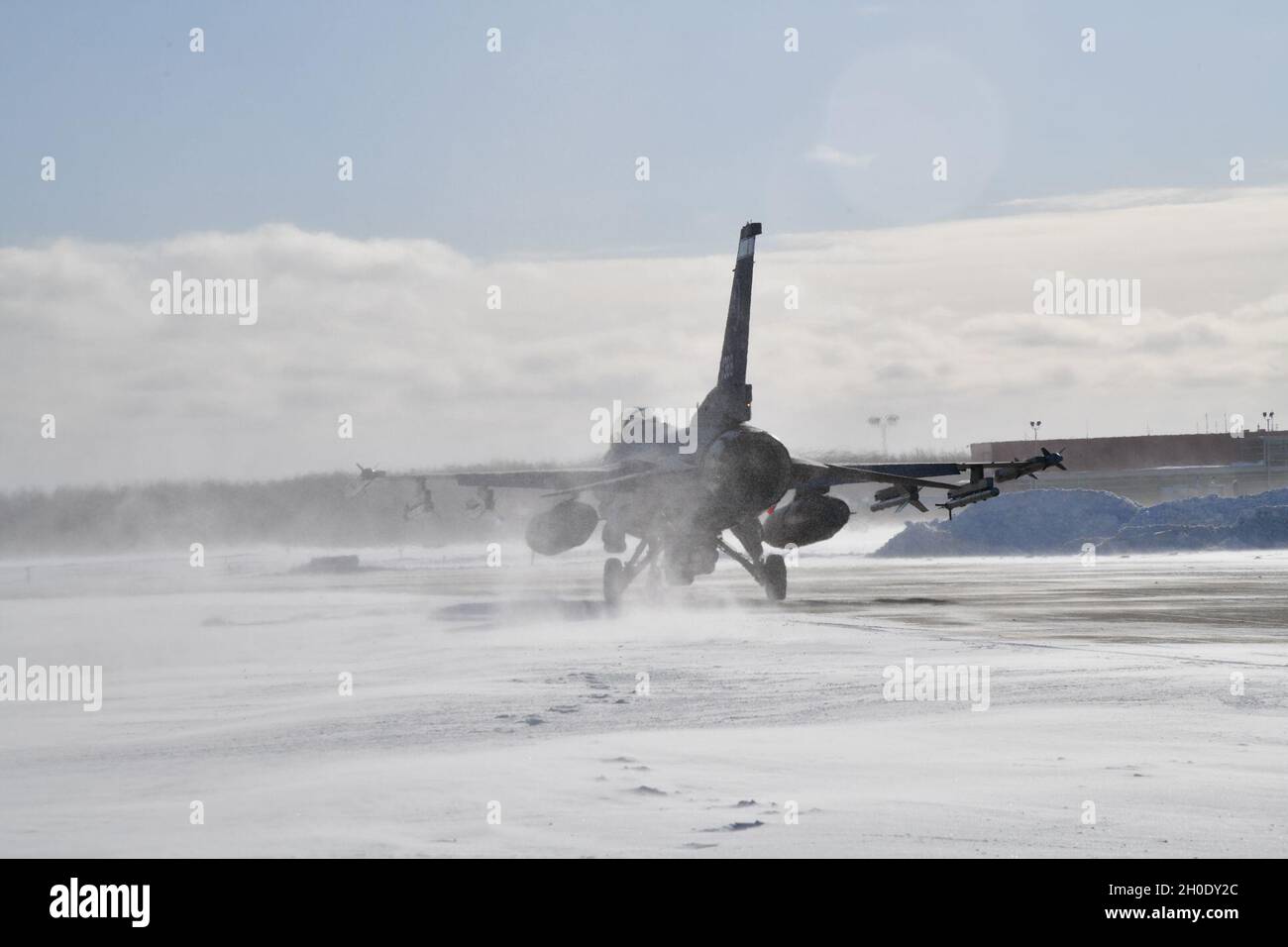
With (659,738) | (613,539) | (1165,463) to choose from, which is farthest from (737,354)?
(1165,463)

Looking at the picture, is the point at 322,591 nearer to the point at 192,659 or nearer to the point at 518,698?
the point at 192,659

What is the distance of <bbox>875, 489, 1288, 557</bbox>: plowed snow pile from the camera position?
2547 inches

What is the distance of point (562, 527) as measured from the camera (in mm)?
32969

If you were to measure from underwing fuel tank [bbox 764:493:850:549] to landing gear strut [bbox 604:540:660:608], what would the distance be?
3.16m

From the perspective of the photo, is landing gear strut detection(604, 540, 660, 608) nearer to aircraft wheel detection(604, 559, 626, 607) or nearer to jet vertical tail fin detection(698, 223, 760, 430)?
aircraft wheel detection(604, 559, 626, 607)

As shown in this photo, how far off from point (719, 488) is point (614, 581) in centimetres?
647

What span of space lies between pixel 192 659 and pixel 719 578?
2938cm

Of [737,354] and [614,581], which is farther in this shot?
[614,581]

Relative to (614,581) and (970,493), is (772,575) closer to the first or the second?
(614,581)

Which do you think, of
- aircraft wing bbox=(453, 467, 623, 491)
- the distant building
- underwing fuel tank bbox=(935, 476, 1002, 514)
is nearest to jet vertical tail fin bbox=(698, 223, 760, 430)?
aircraft wing bbox=(453, 467, 623, 491)

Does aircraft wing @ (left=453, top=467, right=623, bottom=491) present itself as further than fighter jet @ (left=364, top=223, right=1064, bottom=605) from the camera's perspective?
Yes

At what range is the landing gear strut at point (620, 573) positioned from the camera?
33688 mm

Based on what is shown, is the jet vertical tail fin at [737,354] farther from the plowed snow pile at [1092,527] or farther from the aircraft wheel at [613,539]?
the plowed snow pile at [1092,527]
